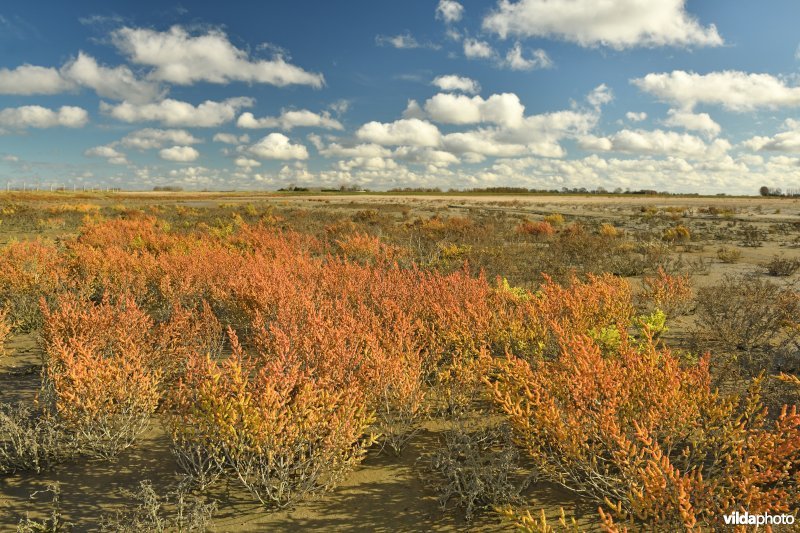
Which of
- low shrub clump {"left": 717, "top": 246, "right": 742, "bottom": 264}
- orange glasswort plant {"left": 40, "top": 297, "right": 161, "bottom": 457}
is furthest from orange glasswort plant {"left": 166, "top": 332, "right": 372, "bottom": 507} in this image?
low shrub clump {"left": 717, "top": 246, "right": 742, "bottom": 264}

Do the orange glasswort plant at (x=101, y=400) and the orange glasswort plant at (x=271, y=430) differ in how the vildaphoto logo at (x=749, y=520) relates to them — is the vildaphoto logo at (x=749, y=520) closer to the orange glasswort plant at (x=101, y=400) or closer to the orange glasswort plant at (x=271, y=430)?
the orange glasswort plant at (x=271, y=430)

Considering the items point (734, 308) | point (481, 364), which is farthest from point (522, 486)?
point (734, 308)

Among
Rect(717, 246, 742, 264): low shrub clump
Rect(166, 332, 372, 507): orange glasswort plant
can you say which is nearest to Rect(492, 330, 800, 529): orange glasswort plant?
Rect(166, 332, 372, 507): orange glasswort plant

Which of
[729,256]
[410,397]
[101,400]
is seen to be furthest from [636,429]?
[729,256]

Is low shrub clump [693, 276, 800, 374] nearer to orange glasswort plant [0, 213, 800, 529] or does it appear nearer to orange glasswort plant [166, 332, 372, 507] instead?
orange glasswort plant [0, 213, 800, 529]

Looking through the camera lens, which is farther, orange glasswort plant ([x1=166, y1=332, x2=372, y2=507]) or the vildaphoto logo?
orange glasswort plant ([x1=166, y1=332, x2=372, y2=507])

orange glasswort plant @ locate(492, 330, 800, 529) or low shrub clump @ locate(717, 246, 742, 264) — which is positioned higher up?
low shrub clump @ locate(717, 246, 742, 264)

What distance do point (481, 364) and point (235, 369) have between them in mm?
2420

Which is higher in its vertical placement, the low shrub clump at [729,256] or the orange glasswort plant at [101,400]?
the low shrub clump at [729,256]

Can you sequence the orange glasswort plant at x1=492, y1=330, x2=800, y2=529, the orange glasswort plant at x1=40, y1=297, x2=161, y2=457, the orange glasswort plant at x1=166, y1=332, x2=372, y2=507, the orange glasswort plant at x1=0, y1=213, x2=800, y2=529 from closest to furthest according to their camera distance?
1. the orange glasswort plant at x1=492, y1=330, x2=800, y2=529
2. the orange glasswort plant at x1=0, y1=213, x2=800, y2=529
3. the orange glasswort plant at x1=166, y1=332, x2=372, y2=507
4. the orange glasswort plant at x1=40, y1=297, x2=161, y2=457

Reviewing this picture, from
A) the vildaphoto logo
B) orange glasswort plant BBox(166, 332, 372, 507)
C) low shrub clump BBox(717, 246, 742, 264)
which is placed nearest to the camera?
the vildaphoto logo

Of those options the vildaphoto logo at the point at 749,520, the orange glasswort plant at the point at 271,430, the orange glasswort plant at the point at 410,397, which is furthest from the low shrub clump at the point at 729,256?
the orange glasswort plant at the point at 271,430

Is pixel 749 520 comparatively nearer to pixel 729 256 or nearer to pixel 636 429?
pixel 636 429

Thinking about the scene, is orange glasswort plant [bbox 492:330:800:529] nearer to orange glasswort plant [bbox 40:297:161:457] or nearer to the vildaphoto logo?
the vildaphoto logo
